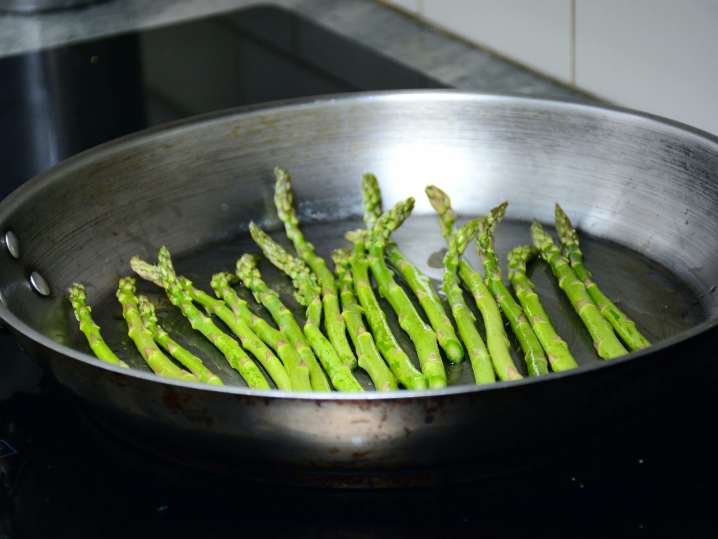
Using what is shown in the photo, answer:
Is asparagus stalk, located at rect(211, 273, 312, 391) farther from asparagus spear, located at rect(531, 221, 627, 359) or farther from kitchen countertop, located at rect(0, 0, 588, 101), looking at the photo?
kitchen countertop, located at rect(0, 0, 588, 101)

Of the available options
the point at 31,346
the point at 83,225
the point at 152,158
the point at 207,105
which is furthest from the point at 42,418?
the point at 207,105

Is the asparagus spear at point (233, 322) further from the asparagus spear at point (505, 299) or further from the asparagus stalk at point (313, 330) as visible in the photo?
the asparagus spear at point (505, 299)

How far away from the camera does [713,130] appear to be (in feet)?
4.64

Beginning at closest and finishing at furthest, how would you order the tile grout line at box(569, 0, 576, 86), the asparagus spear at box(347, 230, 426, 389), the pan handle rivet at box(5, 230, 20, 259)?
the asparagus spear at box(347, 230, 426, 389) → the pan handle rivet at box(5, 230, 20, 259) → the tile grout line at box(569, 0, 576, 86)

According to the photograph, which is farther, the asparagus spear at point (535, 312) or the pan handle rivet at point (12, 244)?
the pan handle rivet at point (12, 244)

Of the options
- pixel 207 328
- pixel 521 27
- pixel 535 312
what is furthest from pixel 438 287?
pixel 521 27

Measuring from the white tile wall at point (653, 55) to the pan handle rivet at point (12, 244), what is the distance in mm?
799

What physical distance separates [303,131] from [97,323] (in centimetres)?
36

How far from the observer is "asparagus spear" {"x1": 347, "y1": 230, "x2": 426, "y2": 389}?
1.05 metres

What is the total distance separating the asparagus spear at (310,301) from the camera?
1063 millimetres

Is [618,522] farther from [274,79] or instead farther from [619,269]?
[274,79]

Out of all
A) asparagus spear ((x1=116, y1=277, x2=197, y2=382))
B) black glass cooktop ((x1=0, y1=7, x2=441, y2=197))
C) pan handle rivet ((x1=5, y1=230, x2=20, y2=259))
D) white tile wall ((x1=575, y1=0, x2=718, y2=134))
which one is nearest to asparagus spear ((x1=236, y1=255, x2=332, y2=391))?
asparagus spear ((x1=116, y1=277, x2=197, y2=382))

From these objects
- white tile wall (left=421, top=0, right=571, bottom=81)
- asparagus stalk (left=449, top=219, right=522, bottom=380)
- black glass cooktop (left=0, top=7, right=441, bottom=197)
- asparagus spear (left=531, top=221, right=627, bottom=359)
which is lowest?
black glass cooktop (left=0, top=7, right=441, bottom=197)

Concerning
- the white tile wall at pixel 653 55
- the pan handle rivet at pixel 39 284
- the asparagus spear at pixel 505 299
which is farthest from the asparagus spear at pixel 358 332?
the white tile wall at pixel 653 55
